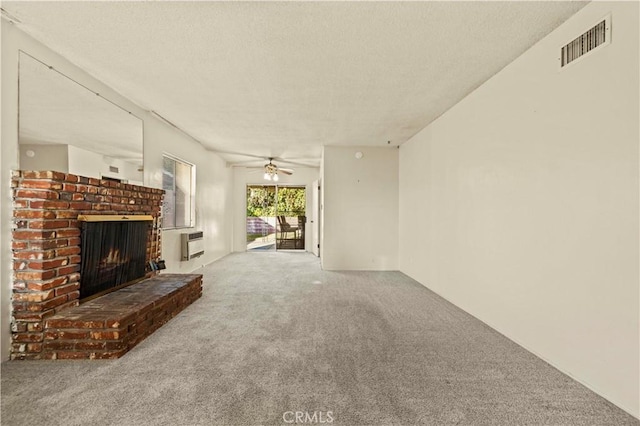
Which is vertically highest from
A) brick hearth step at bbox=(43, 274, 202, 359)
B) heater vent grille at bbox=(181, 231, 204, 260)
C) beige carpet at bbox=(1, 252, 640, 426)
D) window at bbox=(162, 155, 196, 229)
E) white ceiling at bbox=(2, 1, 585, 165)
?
white ceiling at bbox=(2, 1, 585, 165)

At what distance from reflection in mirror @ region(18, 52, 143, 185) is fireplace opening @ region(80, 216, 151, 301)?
499 millimetres

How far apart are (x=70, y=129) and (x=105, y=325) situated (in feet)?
5.92

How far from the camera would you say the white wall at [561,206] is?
1.60 metres

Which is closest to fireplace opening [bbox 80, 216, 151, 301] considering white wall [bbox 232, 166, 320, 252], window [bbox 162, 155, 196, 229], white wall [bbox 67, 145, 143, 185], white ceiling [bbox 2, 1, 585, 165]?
white wall [bbox 67, 145, 143, 185]

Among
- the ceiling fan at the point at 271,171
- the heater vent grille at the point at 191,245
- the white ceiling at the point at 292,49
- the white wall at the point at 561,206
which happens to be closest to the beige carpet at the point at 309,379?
the white wall at the point at 561,206

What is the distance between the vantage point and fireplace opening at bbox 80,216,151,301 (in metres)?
2.47

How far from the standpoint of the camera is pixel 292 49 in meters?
2.29

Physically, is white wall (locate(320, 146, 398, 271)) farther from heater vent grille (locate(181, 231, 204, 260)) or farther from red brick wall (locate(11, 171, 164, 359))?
red brick wall (locate(11, 171, 164, 359))

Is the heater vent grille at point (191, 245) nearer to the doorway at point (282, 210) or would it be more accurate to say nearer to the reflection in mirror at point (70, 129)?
the reflection in mirror at point (70, 129)

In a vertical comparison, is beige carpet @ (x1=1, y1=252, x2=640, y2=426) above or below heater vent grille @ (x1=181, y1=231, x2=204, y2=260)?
below

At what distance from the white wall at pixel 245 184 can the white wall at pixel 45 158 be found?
18.6 feet

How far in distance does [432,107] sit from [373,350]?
2.95 meters

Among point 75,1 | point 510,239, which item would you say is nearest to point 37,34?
point 75,1

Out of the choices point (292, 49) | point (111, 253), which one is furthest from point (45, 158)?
point (292, 49)
